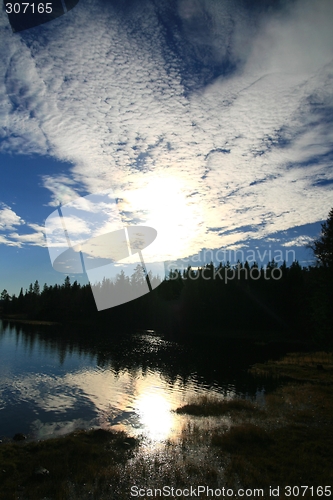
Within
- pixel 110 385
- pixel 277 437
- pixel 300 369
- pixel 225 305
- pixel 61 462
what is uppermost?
pixel 225 305

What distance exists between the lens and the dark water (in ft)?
63.5

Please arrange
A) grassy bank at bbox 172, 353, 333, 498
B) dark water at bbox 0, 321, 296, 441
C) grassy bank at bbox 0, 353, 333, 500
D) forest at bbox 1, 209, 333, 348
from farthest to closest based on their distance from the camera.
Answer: forest at bbox 1, 209, 333, 348 → dark water at bbox 0, 321, 296, 441 → grassy bank at bbox 172, 353, 333, 498 → grassy bank at bbox 0, 353, 333, 500

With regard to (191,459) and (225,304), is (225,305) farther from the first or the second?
(191,459)

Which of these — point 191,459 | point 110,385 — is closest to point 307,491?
point 191,459

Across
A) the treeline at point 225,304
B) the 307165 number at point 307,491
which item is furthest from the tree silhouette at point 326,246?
the treeline at point 225,304

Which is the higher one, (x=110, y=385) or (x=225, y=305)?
(x=225, y=305)

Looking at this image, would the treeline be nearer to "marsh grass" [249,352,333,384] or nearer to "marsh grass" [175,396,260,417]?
"marsh grass" [249,352,333,384]

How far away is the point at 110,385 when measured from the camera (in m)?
29.0

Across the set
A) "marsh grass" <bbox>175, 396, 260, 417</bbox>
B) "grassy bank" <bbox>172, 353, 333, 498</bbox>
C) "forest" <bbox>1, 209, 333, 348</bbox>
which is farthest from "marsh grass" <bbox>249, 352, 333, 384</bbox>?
"forest" <bbox>1, 209, 333, 348</bbox>

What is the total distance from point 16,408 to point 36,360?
2063 cm

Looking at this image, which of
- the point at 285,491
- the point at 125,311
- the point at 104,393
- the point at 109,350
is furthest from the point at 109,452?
the point at 125,311

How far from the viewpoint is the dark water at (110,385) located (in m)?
19.3

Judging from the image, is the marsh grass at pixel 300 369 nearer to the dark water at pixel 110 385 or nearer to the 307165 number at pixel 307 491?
the dark water at pixel 110 385

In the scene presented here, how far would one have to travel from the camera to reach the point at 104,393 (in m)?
26.2
